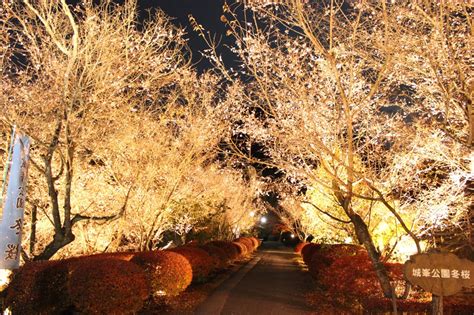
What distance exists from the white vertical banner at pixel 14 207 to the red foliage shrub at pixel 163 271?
4.34m

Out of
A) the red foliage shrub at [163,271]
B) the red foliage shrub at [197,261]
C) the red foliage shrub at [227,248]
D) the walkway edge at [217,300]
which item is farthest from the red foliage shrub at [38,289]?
the red foliage shrub at [227,248]

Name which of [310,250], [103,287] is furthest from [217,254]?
[103,287]

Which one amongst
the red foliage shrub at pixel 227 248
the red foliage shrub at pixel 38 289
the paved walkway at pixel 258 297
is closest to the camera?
the red foliage shrub at pixel 38 289

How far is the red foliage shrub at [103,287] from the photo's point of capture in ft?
29.0

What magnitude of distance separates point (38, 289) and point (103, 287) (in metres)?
1.18

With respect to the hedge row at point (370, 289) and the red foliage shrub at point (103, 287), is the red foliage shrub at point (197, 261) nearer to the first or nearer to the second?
the hedge row at point (370, 289)

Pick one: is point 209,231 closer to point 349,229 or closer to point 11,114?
point 349,229

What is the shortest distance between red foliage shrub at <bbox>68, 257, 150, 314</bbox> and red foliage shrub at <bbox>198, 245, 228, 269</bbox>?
9926 millimetres

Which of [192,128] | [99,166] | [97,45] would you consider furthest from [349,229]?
[97,45]

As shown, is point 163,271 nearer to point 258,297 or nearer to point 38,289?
point 258,297

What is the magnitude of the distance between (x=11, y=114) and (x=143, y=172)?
477 cm

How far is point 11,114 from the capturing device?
10484 millimetres

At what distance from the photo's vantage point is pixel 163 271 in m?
12.1

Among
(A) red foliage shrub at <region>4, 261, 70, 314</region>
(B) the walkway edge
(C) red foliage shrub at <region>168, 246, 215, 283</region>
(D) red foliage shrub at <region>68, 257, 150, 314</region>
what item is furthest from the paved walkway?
(A) red foliage shrub at <region>4, 261, 70, 314</region>
